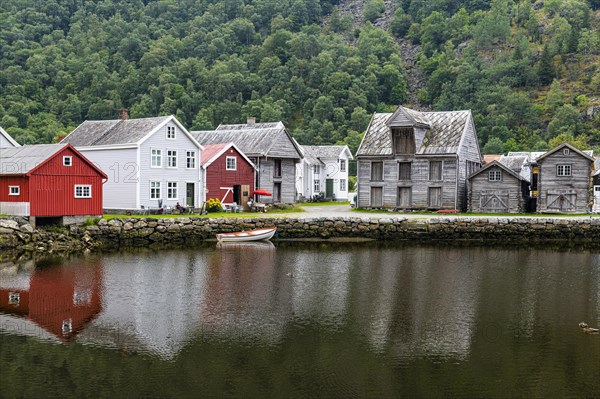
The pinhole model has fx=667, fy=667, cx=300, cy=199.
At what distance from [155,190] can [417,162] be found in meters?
21.6

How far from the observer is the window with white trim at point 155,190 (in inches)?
1886

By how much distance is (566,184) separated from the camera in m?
52.2

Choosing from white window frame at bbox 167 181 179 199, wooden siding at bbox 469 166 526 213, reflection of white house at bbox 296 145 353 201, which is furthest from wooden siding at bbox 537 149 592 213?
white window frame at bbox 167 181 179 199

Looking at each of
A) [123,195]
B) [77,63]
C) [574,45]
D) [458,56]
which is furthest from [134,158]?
[458,56]

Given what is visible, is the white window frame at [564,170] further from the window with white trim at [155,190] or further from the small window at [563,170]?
the window with white trim at [155,190]

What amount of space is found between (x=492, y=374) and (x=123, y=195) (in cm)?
3598

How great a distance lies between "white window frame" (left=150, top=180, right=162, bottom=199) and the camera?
1886 inches

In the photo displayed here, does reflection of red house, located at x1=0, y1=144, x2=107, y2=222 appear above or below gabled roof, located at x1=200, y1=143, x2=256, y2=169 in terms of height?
below

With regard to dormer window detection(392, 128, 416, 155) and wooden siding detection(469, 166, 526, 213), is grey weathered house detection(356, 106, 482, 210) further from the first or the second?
wooden siding detection(469, 166, 526, 213)

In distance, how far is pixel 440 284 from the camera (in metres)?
27.8

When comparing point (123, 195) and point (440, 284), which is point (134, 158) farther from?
point (440, 284)

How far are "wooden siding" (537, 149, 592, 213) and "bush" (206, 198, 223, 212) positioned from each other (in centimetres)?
2532

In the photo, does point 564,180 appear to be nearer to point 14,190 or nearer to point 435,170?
point 435,170

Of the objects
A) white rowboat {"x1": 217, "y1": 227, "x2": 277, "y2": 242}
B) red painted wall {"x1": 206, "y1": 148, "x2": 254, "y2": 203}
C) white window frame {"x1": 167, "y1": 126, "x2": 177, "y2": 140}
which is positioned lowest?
white rowboat {"x1": 217, "y1": 227, "x2": 277, "y2": 242}
